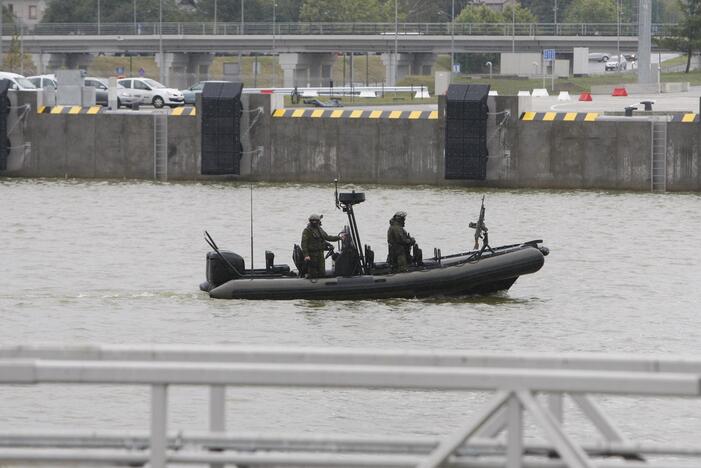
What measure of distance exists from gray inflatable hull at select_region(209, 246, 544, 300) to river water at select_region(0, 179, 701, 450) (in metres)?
0.23

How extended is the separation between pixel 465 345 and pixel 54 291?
8.71 meters

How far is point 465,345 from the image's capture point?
2264 centimetres

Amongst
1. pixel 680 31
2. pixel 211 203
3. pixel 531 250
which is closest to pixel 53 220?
pixel 211 203

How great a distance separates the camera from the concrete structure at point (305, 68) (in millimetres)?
121562

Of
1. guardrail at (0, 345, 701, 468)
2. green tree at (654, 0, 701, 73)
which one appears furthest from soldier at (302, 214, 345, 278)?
green tree at (654, 0, 701, 73)

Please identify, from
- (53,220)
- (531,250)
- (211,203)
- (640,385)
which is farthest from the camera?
(211,203)

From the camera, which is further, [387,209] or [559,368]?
[387,209]

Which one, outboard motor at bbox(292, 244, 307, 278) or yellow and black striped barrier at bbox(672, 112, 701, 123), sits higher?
yellow and black striped barrier at bbox(672, 112, 701, 123)

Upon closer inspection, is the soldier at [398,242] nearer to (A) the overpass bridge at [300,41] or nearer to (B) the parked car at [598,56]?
(A) the overpass bridge at [300,41]

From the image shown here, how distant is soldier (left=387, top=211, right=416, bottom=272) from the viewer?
24.2 m

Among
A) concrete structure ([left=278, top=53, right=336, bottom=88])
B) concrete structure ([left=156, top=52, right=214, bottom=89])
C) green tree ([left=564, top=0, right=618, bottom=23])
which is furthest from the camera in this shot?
green tree ([left=564, top=0, right=618, bottom=23])

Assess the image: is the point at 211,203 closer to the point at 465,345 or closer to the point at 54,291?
the point at 54,291

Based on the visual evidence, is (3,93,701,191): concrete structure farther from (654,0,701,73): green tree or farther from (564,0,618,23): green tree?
(564,0,618,23): green tree

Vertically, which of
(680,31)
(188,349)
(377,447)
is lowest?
(377,447)
